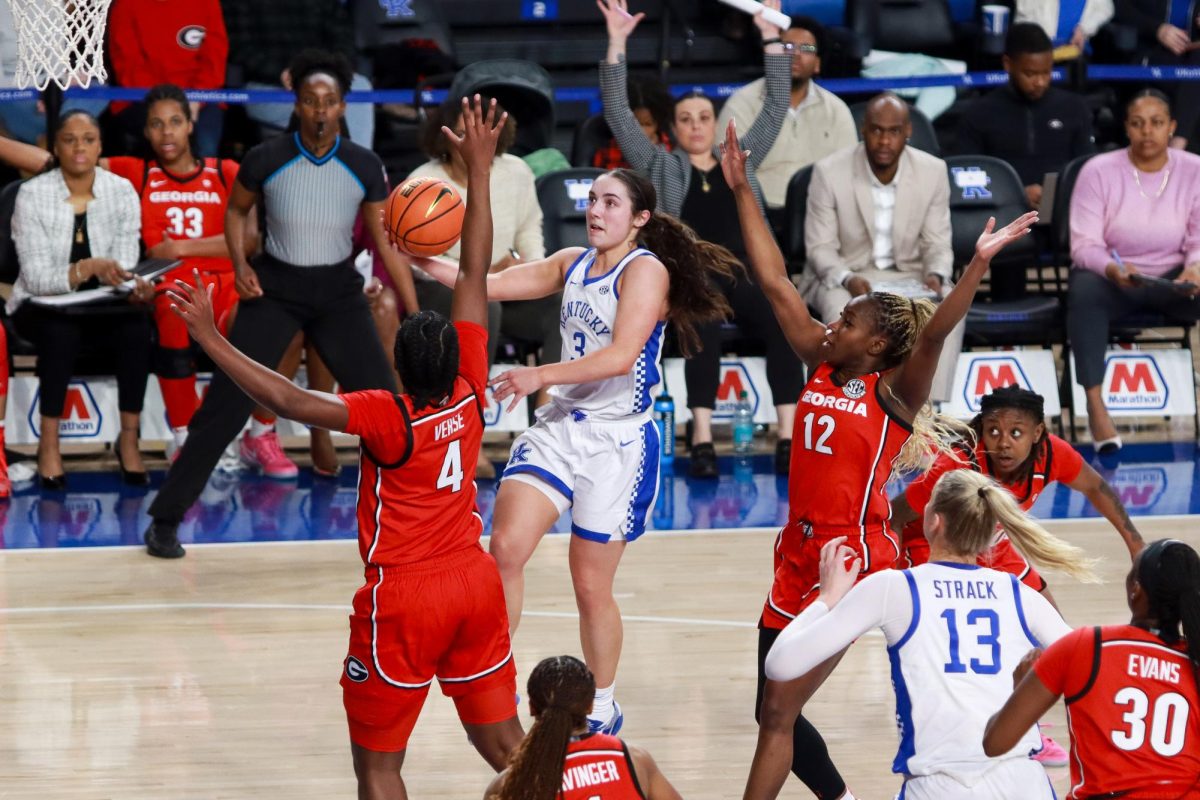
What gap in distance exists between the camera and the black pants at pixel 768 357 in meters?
9.34

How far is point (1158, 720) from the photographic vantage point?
3211mm

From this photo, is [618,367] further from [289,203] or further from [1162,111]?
[1162,111]

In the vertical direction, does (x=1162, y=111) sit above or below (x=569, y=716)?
above

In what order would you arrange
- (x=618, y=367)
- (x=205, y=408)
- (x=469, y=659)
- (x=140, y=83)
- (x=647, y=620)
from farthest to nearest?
(x=140, y=83) < (x=205, y=408) < (x=647, y=620) < (x=618, y=367) < (x=469, y=659)

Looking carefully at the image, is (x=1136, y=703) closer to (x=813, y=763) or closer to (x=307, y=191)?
(x=813, y=763)

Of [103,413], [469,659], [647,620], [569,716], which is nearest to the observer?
[569,716]

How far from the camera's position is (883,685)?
5.77 metres

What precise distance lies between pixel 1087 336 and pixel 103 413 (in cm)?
553

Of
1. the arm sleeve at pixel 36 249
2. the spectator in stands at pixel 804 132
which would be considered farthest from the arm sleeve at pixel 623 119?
the arm sleeve at pixel 36 249

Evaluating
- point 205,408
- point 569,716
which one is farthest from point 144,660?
point 569,716

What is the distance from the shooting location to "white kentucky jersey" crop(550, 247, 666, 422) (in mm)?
5301

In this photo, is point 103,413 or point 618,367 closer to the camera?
point 618,367

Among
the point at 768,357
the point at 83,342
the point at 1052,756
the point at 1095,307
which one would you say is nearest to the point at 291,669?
the point at 1052,756

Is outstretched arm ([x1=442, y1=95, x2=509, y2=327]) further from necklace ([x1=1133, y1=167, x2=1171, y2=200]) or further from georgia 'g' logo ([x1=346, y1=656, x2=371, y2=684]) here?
necklace ([x1=1133, y1=167, x2=1171, y2=200])
